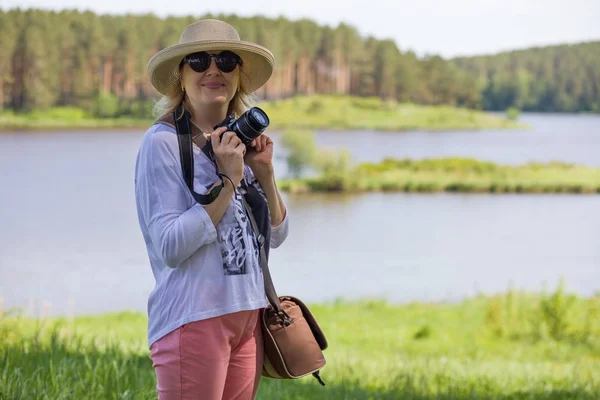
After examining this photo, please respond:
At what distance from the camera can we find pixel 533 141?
69.8m

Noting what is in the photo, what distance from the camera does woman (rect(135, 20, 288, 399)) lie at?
1.70 meters

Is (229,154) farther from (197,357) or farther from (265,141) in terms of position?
(197,357)

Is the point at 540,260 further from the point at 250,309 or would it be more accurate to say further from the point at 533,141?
the point at 533,141

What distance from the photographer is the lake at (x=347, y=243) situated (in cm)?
1819

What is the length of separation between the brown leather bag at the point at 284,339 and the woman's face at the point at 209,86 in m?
0.25

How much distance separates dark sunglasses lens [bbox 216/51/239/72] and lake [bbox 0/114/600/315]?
4626 millimetres

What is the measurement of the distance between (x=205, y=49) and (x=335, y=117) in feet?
207

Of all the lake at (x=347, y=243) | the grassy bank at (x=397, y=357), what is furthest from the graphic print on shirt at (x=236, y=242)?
the lake at (x=347, y=243)

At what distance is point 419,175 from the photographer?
39.9m

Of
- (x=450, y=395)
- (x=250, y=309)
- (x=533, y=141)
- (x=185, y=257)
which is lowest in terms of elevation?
(x=533, y=141)

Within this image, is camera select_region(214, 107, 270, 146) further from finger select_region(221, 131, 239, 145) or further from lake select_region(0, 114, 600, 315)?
lake select_region(0, 114, 600, 315)

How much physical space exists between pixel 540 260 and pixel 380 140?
38820 millimetres

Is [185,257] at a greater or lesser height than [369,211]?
greater

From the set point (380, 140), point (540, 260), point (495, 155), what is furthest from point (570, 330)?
point (380, 140)
